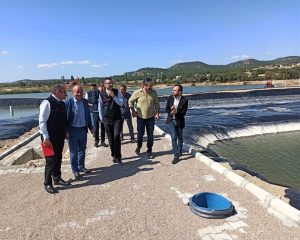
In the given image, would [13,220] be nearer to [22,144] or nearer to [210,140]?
[22,144]

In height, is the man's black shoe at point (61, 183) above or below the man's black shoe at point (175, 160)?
above

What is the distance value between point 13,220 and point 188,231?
2.73 metres

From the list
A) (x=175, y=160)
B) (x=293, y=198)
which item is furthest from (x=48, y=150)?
(x=293, y=198)

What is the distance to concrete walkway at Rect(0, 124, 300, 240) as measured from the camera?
4.67 meters

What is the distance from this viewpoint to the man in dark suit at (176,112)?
329 inches

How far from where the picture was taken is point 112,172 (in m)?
7.75

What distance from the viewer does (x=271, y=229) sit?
468 centimetres

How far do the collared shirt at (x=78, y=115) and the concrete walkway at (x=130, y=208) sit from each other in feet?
4.04

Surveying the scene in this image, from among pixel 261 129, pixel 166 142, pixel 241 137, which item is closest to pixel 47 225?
pixel 166 142

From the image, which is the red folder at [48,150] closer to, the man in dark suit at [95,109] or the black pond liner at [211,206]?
the black pond liner at [211,206]

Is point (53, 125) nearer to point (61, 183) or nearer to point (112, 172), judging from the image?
point (61, 183)

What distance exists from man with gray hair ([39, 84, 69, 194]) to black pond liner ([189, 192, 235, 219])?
108 inches

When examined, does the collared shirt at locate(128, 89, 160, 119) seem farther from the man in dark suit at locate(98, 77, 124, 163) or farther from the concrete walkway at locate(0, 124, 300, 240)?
the concrete walkway at locate(0, 124, 300, 240)

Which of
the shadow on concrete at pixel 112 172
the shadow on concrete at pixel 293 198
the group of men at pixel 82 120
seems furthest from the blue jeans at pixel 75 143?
the shadow on concrete at pixel 293 198
